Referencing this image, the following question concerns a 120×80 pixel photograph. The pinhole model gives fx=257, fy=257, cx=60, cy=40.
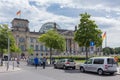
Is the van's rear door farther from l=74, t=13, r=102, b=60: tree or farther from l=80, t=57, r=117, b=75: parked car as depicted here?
l=74, t=13, r=102, b=60: tree

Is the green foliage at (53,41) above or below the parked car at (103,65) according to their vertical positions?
above

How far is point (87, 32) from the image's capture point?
38.7m

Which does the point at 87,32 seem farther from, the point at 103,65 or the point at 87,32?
the point at 103,65

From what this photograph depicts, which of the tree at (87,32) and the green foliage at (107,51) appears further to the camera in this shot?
the green foliage at (107,51)

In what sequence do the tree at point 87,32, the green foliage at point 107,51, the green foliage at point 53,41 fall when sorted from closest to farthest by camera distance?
the tree at point 87,32 → the green foliage at point 53,41 → the green foliage at point 107,51

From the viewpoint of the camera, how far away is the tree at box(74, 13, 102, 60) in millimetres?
38688

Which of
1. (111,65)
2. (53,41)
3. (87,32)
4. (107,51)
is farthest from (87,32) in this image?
(107,51)

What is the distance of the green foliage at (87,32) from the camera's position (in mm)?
38688

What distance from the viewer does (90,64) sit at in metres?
28.7

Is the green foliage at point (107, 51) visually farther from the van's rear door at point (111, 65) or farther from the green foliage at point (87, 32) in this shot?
the van's rear door at point (111, 65)

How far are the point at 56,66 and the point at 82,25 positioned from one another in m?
7.40

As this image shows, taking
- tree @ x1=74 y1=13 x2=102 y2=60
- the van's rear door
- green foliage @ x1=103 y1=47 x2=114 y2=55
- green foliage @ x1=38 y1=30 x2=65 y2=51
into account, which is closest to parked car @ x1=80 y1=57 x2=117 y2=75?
the van's rear door

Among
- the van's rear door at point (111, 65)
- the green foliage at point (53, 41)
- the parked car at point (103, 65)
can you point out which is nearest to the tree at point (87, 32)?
the parked car at point (103, 65)

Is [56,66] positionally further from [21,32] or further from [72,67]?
[21,32]
